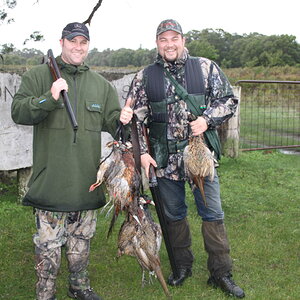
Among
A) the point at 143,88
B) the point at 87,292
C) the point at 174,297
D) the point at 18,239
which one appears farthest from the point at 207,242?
the point at 18,239

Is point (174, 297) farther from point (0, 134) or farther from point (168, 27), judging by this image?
point (0, 134)

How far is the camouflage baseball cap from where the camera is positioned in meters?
3.94

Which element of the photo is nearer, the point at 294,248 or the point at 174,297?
the point at 174,297

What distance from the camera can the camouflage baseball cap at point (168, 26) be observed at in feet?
12.9

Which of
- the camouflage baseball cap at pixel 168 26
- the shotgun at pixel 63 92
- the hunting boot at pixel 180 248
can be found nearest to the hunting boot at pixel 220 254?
the hunting boot at pixel 180 248

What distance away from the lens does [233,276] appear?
184 inches

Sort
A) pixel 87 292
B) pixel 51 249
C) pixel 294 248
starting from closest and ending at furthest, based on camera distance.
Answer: pixel 51 249
pixel 87 292
pixel 294 248

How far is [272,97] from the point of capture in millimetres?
14773

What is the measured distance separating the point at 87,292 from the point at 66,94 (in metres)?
1.83

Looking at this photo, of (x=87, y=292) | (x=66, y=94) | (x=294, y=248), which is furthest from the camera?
(x=294, y=248)

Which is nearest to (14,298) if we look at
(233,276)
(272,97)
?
(233,276)

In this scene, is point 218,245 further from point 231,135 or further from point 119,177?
point 231,135

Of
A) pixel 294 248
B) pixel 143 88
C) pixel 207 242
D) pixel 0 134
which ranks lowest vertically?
pixel 294 248

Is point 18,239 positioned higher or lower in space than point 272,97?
lower
